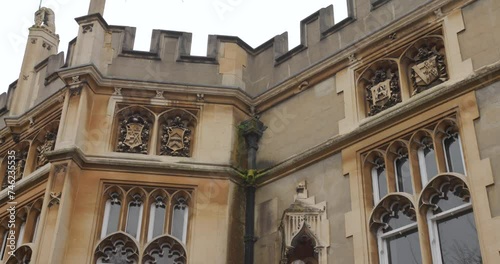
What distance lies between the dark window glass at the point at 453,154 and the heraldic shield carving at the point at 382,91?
1133mm

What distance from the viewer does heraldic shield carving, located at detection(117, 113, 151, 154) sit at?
416 inches

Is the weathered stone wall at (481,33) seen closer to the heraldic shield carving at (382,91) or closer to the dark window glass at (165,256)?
the heraldic shield carving at (382,91)

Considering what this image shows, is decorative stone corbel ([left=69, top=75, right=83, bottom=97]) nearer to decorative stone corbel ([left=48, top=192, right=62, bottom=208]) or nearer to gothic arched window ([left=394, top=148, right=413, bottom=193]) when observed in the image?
decorative stone corbel ([left=48, top=192, right=62, bottom=208])

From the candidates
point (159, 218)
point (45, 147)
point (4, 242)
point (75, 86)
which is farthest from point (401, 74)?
point (4, 242)

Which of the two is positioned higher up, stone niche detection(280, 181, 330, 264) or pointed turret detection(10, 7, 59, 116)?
pointed turret detection(10, 7, 59, 116)

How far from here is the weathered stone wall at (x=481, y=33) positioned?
8.38m

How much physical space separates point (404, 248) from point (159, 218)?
3777 mm

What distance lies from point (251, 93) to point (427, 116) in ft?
12.6

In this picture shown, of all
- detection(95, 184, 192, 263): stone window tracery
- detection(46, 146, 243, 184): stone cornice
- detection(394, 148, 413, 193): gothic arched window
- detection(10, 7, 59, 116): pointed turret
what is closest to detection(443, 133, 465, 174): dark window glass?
detection(394, 148, 413, 193): gothic arched window

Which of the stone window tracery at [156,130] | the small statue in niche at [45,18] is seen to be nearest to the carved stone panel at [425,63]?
the stone window tracery at [156,130]

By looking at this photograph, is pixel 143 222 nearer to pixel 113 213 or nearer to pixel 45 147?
pixel 113 213

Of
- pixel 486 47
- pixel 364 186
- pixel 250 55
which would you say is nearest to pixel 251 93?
pixel 250 55

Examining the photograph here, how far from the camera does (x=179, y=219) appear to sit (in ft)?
32.7

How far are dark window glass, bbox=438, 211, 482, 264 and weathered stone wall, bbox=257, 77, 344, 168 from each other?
2.47 meters
